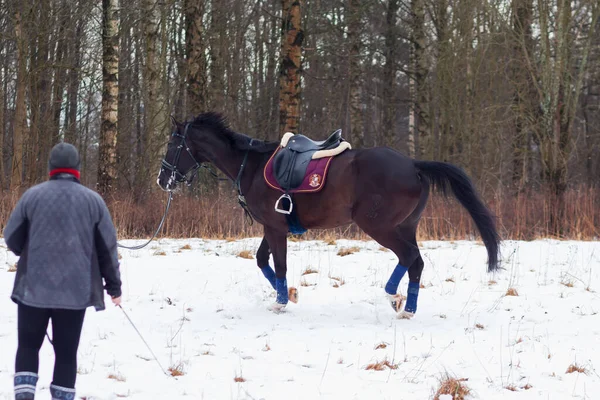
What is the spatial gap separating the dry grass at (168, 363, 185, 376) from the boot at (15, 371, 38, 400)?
1.22 meters

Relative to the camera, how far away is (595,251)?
9.48 m

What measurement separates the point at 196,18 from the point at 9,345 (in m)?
10.7

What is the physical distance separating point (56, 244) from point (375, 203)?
3375 millimetres

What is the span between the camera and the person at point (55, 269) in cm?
346

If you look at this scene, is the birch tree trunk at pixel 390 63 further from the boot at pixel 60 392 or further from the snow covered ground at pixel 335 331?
the boot at pixel 60 392

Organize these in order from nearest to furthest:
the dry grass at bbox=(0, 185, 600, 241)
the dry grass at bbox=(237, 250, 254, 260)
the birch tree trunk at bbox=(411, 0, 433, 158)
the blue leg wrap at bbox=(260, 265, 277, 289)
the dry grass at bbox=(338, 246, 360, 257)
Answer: the blue leg wrap at bbox=(260, 265, 277, 289)
the dry grass at bbox=(237, 250, 254, 260)
the dry grass at bbox=(338, 246, 360, 257)
the dry grass at bbox=(0, 185, 600, 241)
the birch tree trunk at bbox=(411, 0, 433, 158)

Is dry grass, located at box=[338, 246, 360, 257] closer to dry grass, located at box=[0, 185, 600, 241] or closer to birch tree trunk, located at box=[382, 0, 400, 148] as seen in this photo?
dry grass, located at box=[0, 185, 600, 241]

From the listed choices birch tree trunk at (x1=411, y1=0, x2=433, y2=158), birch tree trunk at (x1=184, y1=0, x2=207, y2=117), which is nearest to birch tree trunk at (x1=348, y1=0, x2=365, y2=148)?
birch tree trunk at (x1=411, y1=0, x2=433, y2=158)

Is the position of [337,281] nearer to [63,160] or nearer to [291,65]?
[63,160]

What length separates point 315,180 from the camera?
6363mm

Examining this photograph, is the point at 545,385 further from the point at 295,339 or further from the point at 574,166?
the point at 574,166

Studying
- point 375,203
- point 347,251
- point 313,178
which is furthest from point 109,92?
point 375,203

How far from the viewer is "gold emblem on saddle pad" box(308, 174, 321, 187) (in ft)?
20.8

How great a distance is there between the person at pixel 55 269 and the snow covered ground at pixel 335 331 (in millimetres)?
681
